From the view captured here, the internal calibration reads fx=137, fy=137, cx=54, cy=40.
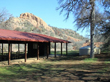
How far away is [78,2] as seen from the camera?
1420 cm

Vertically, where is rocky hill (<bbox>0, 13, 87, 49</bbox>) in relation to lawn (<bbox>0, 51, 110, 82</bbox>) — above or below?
above

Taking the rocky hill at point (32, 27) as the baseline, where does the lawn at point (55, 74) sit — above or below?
below

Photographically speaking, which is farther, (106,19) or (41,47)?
(41,47)

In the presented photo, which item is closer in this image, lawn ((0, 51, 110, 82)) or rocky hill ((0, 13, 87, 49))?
lawn ((0, 51, 110, 82))

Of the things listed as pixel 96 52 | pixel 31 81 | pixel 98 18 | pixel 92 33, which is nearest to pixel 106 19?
pixel 98 18

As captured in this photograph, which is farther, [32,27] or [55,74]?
[32,27]

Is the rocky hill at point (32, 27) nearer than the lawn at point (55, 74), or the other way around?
the lawn at point (55, 74)

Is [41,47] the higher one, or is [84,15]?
[84,15]

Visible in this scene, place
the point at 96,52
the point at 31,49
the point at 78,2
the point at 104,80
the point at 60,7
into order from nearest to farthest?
the point at 104,80
the point at 78,2
the point at 60,7
the point at 31,49
the point at 96,52

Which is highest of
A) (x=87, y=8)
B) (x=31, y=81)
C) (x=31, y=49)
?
(x=87, y=8)

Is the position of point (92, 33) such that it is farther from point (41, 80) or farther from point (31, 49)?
point (41, 80)

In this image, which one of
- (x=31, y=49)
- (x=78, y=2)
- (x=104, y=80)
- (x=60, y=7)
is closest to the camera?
(x=104, y=80)

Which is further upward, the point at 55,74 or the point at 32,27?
the point at 32,27

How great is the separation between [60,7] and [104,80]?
35.3 feet
